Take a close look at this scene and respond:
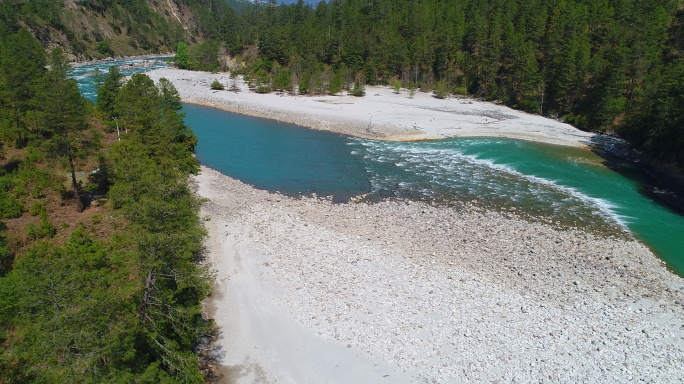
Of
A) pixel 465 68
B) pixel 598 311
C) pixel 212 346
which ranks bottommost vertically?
pixel 212 346

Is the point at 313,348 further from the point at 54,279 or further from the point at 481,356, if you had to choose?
the point at 54,279

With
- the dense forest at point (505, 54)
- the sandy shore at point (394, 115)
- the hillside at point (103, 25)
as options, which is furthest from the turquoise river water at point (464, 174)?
the hillside at point (103, 25)

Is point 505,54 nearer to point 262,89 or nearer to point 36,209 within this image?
point 262,89

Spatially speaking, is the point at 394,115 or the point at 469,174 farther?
the point at 394,115

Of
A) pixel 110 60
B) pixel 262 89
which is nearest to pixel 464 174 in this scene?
pixel 262 89

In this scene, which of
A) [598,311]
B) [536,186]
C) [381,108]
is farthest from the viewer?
[381,108]

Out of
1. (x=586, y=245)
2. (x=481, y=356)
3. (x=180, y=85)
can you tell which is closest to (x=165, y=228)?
(x=481, y=356)
